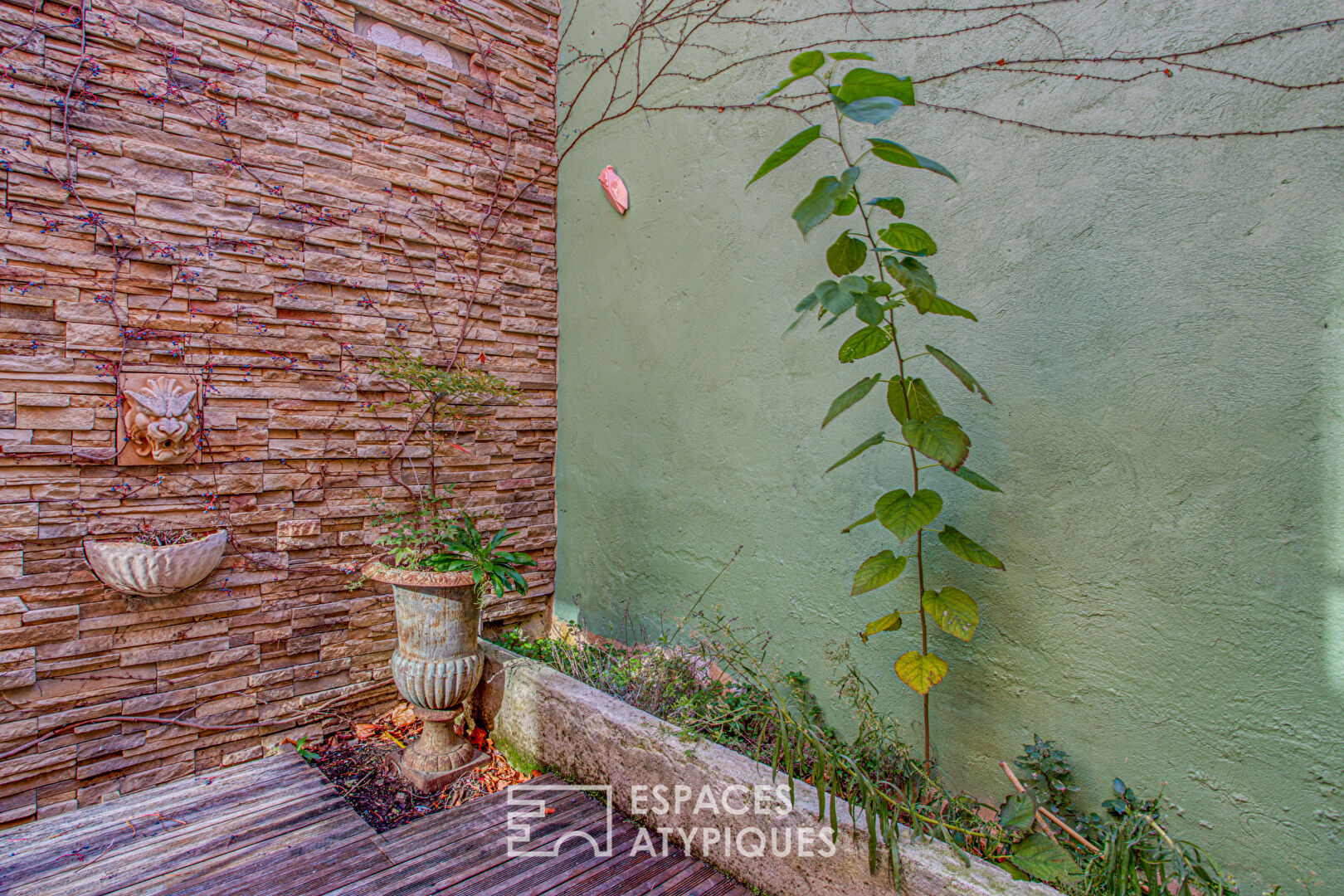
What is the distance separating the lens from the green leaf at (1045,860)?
132 cm

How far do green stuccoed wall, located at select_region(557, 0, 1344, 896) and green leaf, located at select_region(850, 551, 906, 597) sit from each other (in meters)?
0.25

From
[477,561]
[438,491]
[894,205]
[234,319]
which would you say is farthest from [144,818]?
[894,205]

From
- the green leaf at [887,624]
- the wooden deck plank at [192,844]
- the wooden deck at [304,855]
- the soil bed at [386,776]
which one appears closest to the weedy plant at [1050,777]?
the green leaf at [887,624]

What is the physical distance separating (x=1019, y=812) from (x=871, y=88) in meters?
1.56

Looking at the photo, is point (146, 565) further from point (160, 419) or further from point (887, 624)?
point (887, 624)

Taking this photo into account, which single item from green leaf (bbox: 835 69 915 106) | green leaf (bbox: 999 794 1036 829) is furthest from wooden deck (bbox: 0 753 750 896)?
green leaf (bbox: 835 69 915 106)

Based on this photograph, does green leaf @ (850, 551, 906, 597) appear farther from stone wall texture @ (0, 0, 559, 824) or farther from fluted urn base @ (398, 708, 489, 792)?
stone wall texture @ (0, 0, 559, 824)

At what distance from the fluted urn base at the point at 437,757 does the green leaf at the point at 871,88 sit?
220cm

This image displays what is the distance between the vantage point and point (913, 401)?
62.4 inches

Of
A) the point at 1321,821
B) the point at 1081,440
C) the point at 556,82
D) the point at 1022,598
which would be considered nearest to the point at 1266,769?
the point at 1321,821

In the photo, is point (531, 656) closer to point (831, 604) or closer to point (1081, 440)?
point (831, 604)

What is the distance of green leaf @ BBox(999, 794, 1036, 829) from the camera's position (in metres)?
1.41

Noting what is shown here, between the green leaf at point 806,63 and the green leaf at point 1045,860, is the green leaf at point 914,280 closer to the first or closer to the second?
the green leaf at point 806,63

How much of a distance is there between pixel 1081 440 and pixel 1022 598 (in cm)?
42
